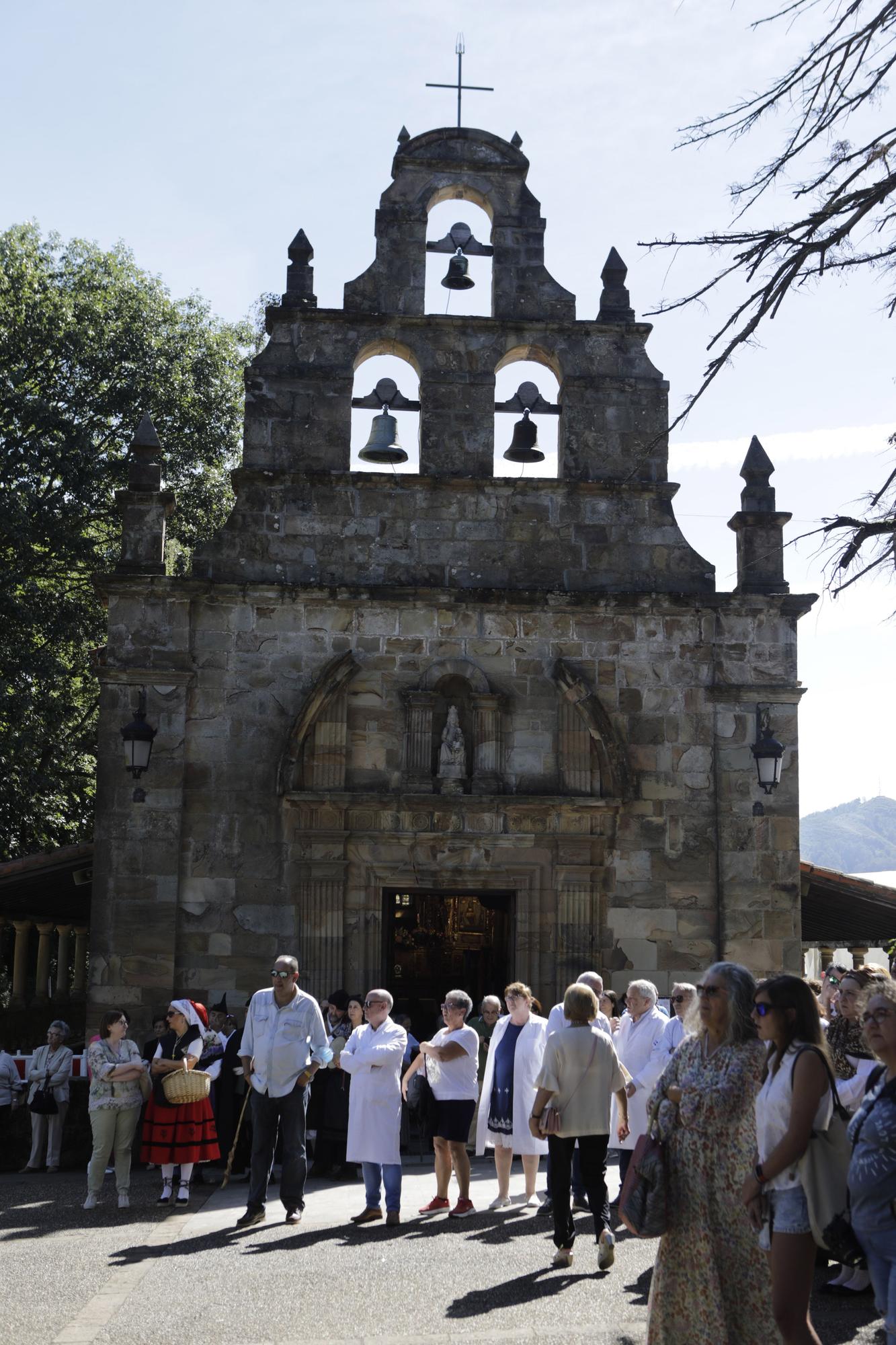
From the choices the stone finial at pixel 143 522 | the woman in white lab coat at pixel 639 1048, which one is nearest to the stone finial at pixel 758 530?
the stone finial at pixel 143 522

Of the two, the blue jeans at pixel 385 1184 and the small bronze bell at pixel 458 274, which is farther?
the small bronze bell at pixel 458 274

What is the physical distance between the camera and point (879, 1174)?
498 centimetres

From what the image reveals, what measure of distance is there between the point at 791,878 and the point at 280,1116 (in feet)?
22.8

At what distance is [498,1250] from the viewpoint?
870cm

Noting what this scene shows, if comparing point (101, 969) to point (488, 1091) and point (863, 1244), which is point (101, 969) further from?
point (863, 1244)

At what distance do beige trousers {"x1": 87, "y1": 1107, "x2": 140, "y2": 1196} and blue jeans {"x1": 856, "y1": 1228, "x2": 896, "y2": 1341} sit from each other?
22.8ft

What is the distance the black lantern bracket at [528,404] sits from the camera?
623 inches

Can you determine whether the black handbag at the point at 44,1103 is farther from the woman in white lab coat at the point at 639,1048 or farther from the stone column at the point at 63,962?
the stone column at the point at 63,962

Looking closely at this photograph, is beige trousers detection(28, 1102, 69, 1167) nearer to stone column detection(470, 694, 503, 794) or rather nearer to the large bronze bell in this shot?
stone column detection(470, 694, 503, 794)

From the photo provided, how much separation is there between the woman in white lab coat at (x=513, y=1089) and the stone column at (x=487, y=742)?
453 centimetres

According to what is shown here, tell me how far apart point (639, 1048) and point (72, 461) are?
53.5ft

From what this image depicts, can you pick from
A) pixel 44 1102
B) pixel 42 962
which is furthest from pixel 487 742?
pixel 42 962

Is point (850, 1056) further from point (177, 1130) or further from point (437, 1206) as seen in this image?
point (177, 1130)

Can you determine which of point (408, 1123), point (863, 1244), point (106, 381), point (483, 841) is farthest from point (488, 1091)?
point (106, 381)
